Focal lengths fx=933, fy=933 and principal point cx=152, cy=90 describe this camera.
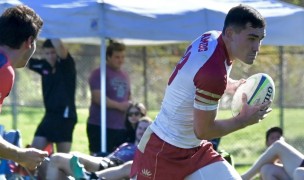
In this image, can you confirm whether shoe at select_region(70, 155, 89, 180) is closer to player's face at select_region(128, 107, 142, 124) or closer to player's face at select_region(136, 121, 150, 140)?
player's face at select_region(136, 121, 150, 140)

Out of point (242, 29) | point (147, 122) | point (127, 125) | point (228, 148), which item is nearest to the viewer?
point (242, 29)

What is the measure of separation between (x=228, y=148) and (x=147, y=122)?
504cm

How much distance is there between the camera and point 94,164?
30.7 ft

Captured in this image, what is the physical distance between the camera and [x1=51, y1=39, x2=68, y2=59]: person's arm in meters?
10.6

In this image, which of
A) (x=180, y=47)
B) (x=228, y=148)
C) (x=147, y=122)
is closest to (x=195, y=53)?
(x=147, y=122)

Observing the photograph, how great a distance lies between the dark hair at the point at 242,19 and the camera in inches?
222

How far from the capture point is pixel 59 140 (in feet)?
35.1

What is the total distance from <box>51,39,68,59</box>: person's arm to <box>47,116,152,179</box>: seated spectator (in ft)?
4.76

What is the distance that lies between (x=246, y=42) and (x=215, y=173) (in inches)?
33.9

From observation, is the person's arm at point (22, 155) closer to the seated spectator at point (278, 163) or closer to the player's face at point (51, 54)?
the seated spectator at point (278, 163)

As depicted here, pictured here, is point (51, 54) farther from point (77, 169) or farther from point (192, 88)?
point (192, 88)

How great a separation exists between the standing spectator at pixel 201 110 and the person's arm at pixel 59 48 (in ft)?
15.3

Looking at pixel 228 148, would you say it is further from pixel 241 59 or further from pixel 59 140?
pixel 241 59

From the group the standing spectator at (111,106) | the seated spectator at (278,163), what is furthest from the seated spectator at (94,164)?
the seated spectator at (278,163)
